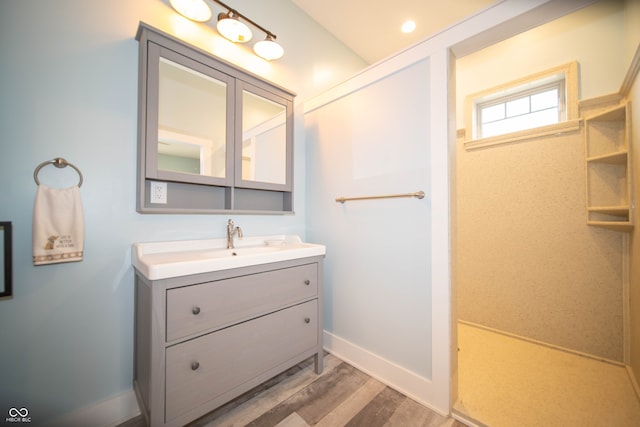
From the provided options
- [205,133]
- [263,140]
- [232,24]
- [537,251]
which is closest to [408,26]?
[232,24]

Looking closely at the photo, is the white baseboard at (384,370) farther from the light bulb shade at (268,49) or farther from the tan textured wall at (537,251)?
the light bulb shade at (268,49)

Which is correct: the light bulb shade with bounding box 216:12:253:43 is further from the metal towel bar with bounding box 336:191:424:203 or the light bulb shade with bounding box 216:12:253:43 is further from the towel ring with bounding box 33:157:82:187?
the metal towel bar with bounding box 336:191:424:203

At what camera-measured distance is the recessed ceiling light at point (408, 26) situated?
2129mm

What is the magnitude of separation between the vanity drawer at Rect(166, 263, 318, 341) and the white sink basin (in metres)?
0.08

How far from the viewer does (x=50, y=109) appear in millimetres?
1044

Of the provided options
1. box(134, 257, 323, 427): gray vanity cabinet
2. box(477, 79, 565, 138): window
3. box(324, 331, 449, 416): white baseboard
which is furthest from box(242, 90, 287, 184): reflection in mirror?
box(477, 79, 565, 138): window

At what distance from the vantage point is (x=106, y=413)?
45.3 inches

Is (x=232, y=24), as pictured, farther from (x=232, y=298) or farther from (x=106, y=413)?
(x=106, y=413)

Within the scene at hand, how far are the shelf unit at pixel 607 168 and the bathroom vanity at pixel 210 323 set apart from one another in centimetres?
208

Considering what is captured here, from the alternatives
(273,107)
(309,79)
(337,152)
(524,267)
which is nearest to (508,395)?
(524,267)

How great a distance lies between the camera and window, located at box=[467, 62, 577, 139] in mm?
1862

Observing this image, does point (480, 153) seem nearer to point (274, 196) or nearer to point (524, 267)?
point (524, 267)

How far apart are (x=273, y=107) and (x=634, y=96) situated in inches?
88.8

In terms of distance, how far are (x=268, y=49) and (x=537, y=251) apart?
271cm
